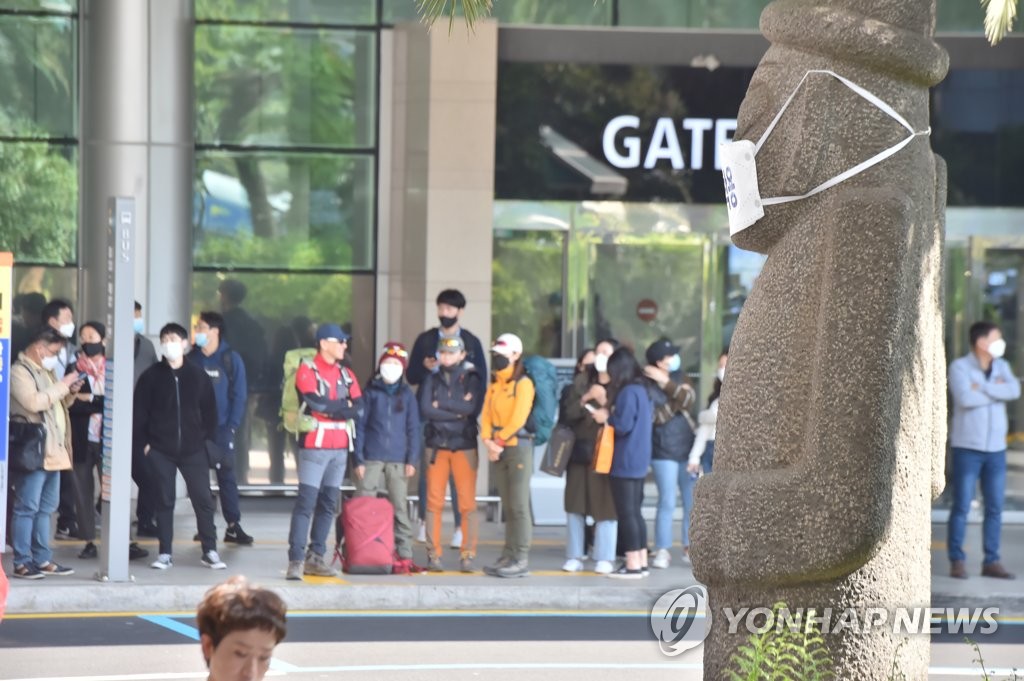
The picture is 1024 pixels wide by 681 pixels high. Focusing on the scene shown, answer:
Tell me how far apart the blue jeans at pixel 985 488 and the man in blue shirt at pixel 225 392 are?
19.5 ft

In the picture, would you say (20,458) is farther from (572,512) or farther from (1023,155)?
(1023,155)

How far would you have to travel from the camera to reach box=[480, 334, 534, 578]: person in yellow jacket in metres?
12.9

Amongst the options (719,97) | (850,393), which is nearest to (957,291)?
(719,97)

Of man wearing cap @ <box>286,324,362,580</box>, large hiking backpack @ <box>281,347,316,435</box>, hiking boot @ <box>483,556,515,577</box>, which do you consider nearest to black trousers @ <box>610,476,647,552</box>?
hiking boot @ <box>483,556,515,577</box>

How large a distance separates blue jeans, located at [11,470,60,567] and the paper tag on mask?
26.5ft

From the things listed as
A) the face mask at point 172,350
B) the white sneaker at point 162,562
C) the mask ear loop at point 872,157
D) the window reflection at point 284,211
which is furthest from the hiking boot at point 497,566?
the mask ear loop at point 872,157

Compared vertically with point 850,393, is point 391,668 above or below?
below

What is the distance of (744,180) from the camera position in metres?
5.68

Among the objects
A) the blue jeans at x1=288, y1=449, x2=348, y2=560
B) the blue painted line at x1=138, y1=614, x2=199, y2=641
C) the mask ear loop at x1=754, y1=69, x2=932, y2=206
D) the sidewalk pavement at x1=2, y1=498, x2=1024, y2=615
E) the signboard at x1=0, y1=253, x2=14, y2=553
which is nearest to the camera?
the mask ear loop at x1=754, y1=69, x2=932, y2=206

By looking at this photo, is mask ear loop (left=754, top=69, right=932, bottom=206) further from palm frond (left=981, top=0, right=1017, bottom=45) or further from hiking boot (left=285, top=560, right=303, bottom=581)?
hiking boot (left=285, top=560, right=303, bottom=581)

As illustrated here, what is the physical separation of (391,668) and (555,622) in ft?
6.51

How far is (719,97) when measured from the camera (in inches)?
677

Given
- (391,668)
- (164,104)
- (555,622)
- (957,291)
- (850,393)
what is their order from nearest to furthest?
(850,393) → (391,668) → (555,622) → (164,104) → (957,291)

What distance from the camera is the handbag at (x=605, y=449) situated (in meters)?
13.0
